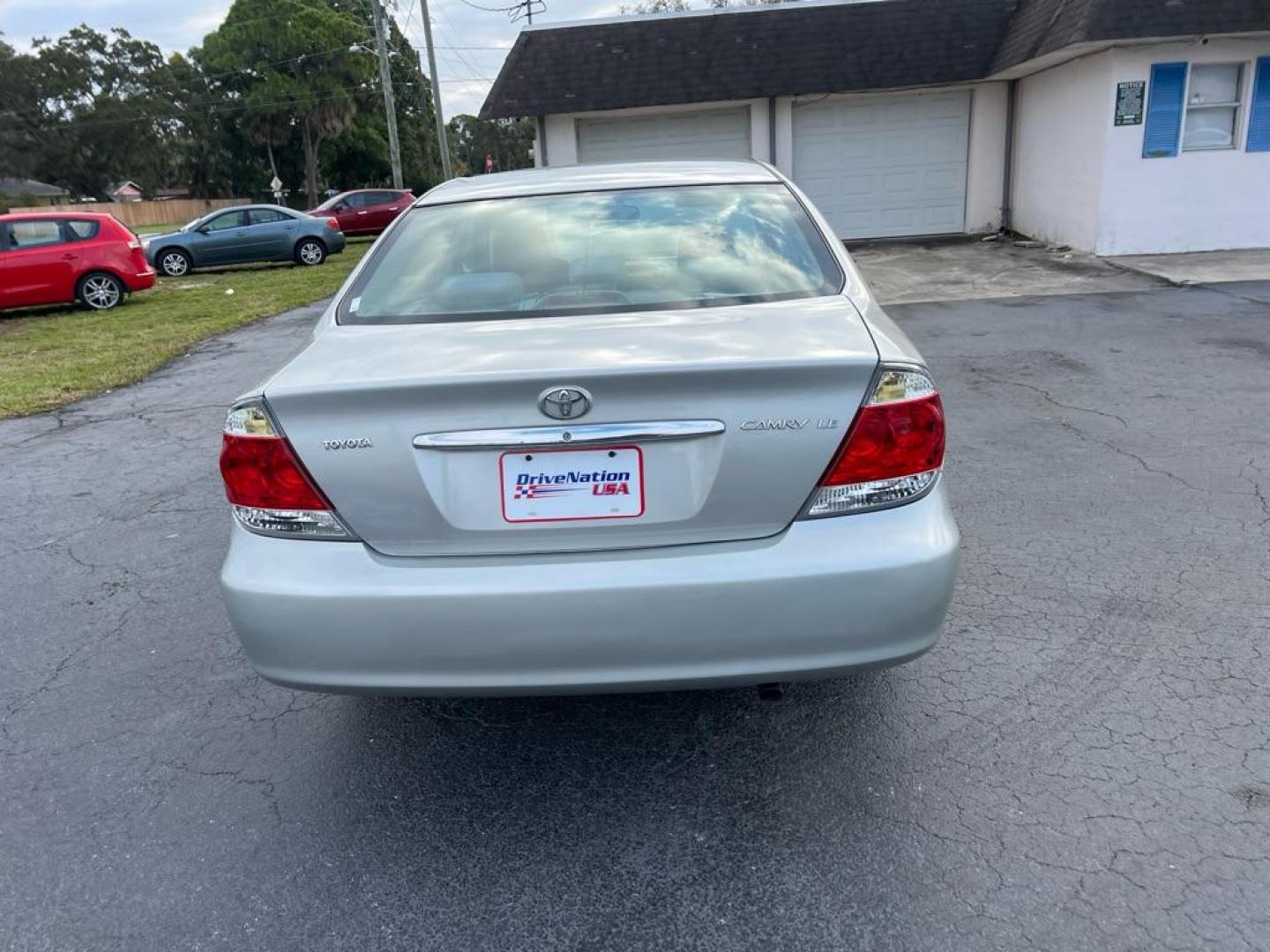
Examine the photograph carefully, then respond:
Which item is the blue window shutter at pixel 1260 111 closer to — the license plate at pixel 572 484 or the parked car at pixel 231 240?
the license plate at pixel 572 484

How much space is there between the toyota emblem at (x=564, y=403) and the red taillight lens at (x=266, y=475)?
0.61 metres

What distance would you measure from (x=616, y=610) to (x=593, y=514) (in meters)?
0.23

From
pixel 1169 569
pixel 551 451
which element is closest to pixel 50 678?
pixel 551 451

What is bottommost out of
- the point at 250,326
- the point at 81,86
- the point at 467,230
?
the point at 250,326

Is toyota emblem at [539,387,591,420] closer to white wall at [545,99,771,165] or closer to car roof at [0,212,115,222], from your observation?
Answer: car roof at [0,212,115,222]

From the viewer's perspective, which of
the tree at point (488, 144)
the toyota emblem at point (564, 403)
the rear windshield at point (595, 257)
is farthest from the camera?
the tree at point (488, 144)

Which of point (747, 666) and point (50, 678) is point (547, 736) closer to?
point (747, 666)

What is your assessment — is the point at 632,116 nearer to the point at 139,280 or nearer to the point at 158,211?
the point at 139,280

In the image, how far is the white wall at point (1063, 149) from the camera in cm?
1284

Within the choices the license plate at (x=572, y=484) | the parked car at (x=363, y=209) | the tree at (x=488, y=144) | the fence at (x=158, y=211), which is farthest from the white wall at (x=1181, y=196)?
the tree at (x=488, y=144)

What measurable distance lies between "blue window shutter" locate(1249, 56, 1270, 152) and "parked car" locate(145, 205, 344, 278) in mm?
16833

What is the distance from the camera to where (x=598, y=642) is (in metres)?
2.21

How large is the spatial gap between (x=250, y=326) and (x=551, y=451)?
36.8 ft

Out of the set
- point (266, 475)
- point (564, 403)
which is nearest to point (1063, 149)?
point (564, 403)
